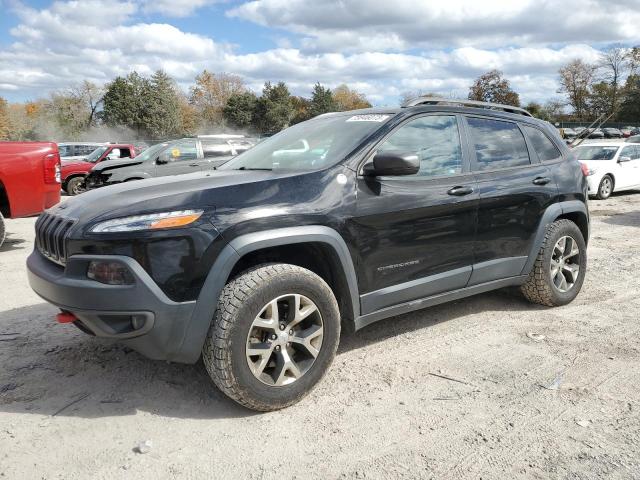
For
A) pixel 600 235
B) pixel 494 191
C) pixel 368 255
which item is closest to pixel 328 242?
pixel 368 255

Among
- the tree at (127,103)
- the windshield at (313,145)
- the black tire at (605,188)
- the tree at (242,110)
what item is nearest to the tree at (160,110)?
the tree at (127,103)

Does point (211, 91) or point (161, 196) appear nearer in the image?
point (161, 196)

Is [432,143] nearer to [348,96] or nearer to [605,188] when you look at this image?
[605,188]

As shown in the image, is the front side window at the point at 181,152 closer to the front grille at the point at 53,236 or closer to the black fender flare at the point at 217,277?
the front grille at the point at 53,236

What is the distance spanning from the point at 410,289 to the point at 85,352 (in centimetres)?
236

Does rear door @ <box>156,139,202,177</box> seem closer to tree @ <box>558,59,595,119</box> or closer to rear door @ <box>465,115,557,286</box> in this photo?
rear door @ <box>465,115,557,286</box>

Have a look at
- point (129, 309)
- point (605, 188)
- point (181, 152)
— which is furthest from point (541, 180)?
point (605, 188)

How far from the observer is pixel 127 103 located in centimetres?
4988

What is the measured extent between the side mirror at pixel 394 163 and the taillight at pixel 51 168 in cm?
550

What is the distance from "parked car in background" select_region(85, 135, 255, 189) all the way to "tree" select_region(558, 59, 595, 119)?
7841cm

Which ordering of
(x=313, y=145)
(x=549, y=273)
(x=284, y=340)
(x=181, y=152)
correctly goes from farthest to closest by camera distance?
1. (x=181, y=152)
2. (x=549, y=273)
3. (x=313, y=145)
4. (x=284, y=340)

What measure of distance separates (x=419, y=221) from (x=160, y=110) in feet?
167

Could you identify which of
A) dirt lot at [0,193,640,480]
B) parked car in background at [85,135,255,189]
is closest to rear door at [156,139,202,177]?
parked car in background at [85,135,255,189]

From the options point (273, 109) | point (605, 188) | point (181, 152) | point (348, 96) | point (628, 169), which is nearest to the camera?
point (181, 152)
